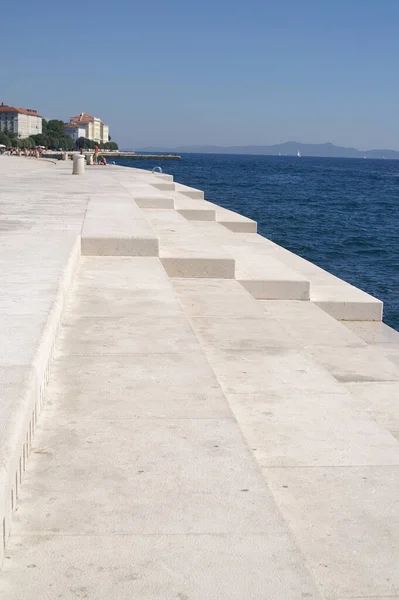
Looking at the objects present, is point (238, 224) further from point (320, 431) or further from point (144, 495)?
point (144, 495)

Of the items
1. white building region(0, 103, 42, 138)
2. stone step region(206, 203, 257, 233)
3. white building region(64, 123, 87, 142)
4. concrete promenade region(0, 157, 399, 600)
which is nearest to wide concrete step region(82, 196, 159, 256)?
concrete promenade region(0, 157, 399, 600)

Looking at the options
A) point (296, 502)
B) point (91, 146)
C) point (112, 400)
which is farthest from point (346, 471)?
point (91, 146)

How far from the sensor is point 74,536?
2588 mm

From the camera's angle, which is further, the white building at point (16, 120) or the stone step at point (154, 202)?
the white building at point (16, 120)

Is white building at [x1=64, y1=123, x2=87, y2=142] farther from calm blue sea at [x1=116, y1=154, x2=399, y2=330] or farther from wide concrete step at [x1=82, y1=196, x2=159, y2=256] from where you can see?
wide concrete step at [x1=82, y1=196, x2=159, y2=256]

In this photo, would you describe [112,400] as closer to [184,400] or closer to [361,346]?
[184,400]

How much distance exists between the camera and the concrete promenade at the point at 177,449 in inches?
96.6

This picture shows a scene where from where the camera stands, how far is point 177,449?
3264 mm

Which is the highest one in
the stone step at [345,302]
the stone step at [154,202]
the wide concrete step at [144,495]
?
the stone step at [154,202]

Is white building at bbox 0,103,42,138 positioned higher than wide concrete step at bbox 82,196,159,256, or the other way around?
white building at bbox 0,103,42,138

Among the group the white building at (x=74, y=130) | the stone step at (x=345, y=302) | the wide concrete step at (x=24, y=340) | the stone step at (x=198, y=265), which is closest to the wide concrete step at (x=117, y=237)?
the stone step at (x=198, y=265)

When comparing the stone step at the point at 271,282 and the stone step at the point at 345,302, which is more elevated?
the stone step at the point at 271,282

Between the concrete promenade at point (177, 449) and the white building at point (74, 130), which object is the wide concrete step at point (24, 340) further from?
the white building at point (74, 130)

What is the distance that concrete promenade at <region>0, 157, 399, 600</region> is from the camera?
2.45m
